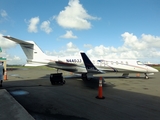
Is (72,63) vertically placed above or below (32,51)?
below

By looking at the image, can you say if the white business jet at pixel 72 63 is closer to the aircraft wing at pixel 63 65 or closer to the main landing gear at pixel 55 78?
the aircraft wing at pixel 63 65

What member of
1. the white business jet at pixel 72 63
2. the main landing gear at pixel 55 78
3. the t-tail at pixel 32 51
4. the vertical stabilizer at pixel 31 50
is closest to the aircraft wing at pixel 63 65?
the white business jet at pixel 72 63

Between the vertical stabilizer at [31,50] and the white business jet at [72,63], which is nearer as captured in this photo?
the vertical stabilizer at [31,50]

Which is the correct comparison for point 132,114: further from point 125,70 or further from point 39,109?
point 125,70

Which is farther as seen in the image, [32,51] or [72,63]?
[72,63]

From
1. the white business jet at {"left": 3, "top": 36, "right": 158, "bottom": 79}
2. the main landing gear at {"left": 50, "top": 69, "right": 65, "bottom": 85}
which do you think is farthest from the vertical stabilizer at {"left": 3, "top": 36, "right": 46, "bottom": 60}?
the main landing gear at {"left": 50, "top": 69, "right": 65, "bottom": 85}

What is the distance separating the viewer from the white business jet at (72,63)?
666 inches

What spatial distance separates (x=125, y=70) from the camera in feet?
62.0

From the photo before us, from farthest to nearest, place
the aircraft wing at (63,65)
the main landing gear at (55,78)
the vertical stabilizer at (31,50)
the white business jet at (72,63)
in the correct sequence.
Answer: the aircraft wing at (63,65)
the white business jet at (72,63)
the vertical stabilizer at (31,50)
the main landing gear at (55,78)

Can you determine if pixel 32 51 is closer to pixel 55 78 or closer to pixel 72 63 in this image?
pixel 72 63

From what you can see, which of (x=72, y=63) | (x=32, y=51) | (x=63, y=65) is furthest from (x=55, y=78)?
(x=32, y=51)

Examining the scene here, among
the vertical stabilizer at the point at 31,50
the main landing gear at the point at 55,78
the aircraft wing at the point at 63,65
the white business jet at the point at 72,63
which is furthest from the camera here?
the aircraft wing at the point at 63,65

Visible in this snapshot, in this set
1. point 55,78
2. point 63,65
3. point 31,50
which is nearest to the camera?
point 55,78

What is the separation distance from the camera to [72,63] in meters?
17.7
